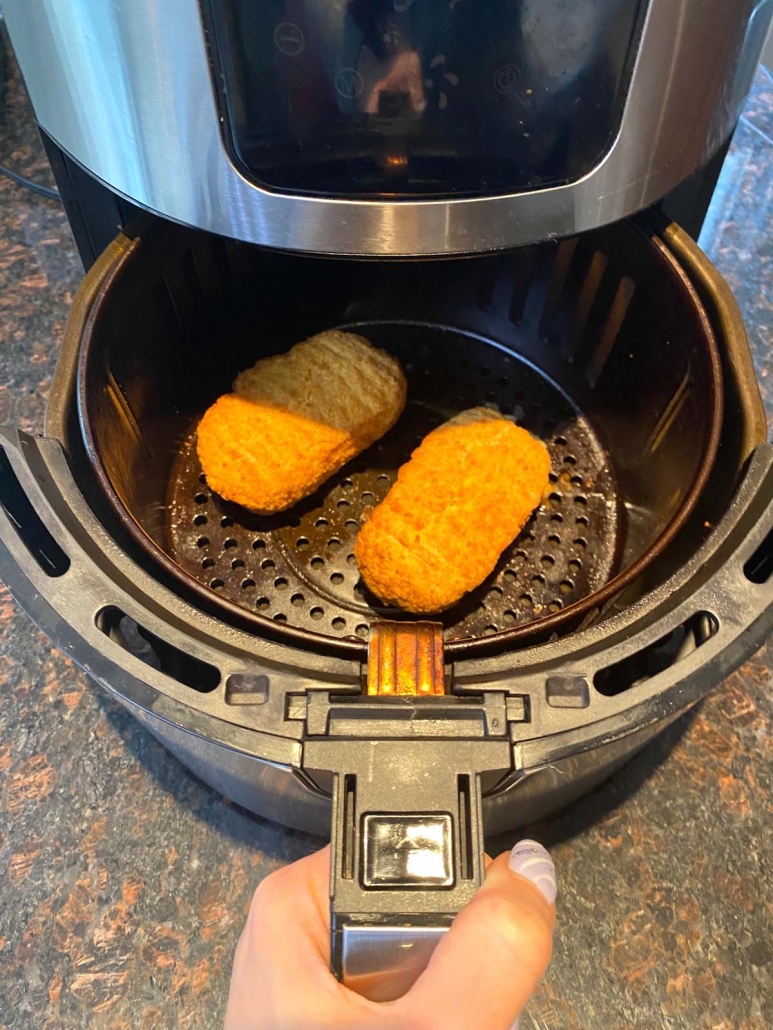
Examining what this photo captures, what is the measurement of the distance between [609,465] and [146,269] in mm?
492

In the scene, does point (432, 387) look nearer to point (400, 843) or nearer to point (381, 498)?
point (381, 498)

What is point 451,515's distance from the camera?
2.20ft

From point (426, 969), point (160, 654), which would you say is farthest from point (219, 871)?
point (426, 969)

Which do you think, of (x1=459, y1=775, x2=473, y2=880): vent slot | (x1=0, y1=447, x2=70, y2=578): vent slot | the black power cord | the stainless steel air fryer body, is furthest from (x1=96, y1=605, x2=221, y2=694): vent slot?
the black power cord

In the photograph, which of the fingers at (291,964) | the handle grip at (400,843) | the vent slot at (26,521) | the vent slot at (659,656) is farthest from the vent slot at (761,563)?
the vent slot at (26,521)

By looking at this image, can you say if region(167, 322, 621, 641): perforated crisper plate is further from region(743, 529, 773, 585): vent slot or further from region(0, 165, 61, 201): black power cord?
region(0, 165, 61, 201): black power cord

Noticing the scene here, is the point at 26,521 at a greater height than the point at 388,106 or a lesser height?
lesser

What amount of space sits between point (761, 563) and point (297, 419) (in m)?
0.42

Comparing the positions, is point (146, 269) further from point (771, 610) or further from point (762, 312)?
point (762, 312)

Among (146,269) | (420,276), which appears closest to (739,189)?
(420,276)

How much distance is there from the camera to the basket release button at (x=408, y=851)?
38 centimetres

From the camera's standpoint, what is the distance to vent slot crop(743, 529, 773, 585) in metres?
0.48

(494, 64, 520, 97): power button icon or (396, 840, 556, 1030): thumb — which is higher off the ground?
(494, 64, 520, 97): power button icon

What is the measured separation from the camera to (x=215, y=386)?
0.81m
